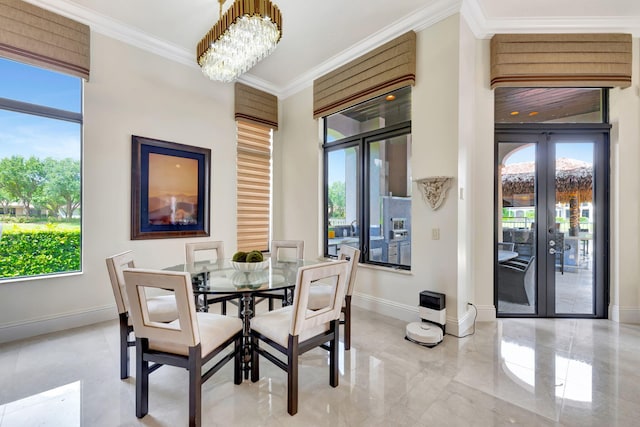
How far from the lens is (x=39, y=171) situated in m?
3.01

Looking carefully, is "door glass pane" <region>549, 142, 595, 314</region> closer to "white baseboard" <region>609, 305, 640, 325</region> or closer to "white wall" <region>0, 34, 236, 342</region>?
"white baseboard" <region>609, 305, 640, 325</region>


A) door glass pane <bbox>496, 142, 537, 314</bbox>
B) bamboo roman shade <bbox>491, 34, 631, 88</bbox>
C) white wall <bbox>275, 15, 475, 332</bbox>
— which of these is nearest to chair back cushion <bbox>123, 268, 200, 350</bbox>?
white wall <bbox>275, 15, 475, 332</bbox>

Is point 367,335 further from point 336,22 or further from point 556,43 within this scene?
point 556,43

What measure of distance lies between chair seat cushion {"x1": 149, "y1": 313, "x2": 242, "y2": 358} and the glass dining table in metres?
0.18

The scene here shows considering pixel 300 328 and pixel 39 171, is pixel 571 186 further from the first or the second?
pixel 39 171

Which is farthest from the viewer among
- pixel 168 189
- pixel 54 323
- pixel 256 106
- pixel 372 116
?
pixel 256 106

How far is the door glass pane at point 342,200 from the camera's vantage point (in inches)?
162

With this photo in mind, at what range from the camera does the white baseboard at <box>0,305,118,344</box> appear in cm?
276

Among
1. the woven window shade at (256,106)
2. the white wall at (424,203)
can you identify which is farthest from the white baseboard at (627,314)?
the woven window shade at (256,106)

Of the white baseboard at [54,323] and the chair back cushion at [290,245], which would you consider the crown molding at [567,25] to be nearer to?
the chair back cushion at [290,245]

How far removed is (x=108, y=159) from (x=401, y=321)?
3.82 metres

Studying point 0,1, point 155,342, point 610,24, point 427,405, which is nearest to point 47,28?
point 0,1

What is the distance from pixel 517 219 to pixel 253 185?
3704 millimetres

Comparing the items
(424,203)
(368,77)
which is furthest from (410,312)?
(368,77)
